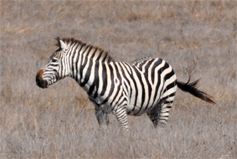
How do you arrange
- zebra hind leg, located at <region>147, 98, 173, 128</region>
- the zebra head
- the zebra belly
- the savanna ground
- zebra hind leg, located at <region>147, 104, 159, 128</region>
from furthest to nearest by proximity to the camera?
1. zebra hind leg, located at <region>147, 104, 159, 128</region>
2. zebra hind leg, located at <region>147, 98, 173, 128</region>
3. the zebra belly
4. the zebra head
5. the savanna ground

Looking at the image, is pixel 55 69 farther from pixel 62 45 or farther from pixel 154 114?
pixel 154 114

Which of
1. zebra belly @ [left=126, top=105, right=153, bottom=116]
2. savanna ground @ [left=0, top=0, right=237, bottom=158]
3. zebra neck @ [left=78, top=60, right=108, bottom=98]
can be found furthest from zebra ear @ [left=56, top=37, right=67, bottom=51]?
zebra belly @ [left=126, top=105, right=153, bottom=116]

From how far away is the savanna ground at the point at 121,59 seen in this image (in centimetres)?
463

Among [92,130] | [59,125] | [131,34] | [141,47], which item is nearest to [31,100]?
[59,125]

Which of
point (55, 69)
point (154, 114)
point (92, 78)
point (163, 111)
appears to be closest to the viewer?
point (55, 69)

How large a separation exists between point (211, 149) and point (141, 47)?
462 inches

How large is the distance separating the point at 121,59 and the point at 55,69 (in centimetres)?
803

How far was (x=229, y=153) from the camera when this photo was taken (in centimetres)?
446

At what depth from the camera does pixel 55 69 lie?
18.9ft

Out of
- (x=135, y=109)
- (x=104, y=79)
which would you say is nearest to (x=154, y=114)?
(x=135, y=109)

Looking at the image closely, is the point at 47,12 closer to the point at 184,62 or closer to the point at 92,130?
the point at 184,62

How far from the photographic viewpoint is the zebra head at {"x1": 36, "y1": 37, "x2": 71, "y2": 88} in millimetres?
5746

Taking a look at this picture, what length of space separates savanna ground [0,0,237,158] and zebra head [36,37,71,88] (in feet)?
1.68

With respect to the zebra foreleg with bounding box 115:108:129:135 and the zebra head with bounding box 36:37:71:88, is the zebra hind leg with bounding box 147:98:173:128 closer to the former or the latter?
the zebra foreleg with bounding box 115:108:129:135
